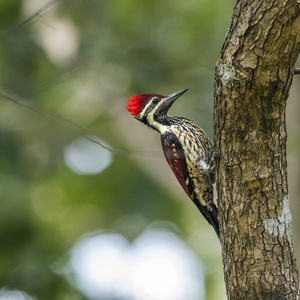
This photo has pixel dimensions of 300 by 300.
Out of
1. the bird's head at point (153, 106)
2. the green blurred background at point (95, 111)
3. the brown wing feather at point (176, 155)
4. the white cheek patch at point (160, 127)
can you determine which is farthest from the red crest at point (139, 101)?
the green blurred background at point (95, 111)

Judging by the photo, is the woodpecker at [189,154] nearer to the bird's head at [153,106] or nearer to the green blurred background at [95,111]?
the bird's head at [153,106]

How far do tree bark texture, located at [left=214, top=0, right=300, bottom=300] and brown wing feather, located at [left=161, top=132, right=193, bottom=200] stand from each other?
1.28 meters

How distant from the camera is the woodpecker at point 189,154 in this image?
4.45 metres

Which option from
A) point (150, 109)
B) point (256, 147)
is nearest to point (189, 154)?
point (150, 109)

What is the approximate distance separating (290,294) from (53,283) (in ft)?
13.8

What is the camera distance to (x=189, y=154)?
14.6ft

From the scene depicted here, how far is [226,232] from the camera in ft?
10.4

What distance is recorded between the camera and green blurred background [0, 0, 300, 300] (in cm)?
667

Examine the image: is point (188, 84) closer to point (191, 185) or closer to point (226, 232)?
point (191, 185)

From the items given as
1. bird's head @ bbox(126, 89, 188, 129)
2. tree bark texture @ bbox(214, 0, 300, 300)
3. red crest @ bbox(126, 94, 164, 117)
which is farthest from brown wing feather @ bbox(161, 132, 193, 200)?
tree bark texture @ bbox(214, 0, 300, 300)

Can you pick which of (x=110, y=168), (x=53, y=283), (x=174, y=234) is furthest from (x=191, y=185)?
(x=174, y=234)

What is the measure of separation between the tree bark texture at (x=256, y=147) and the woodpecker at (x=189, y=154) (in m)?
1.19

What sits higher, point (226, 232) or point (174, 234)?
point (174, 234)

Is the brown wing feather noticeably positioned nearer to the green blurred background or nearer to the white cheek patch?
the white cheek patch
